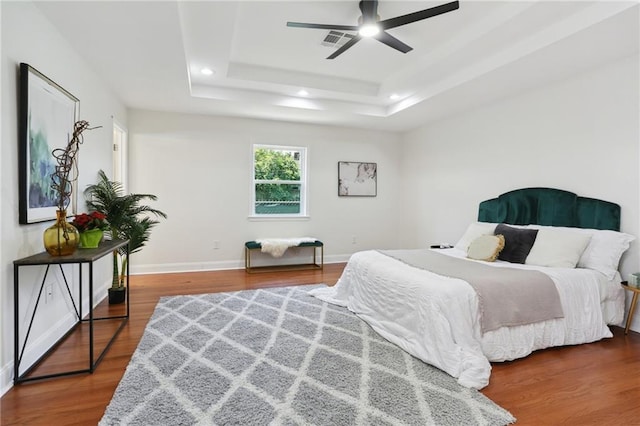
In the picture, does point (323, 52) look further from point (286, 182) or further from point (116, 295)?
point (116, 295)

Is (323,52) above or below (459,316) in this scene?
above

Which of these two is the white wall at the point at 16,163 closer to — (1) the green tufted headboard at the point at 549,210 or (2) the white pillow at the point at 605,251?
(2) the white pillow at the point at 605,251

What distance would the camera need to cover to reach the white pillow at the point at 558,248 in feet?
9.68

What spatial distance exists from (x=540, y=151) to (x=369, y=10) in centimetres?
255

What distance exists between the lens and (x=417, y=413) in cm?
176

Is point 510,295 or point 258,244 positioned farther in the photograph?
Answer: point 258,244

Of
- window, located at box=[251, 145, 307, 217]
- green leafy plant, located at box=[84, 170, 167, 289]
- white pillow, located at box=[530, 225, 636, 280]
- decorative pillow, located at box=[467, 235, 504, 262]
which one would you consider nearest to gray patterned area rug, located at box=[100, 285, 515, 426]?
green leafy plant, located at box=[84, 170, 167, 289]

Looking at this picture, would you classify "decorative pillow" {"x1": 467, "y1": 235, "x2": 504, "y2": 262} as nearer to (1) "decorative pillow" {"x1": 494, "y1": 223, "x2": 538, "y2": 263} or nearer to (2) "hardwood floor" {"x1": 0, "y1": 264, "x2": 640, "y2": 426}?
(1) "decorative pillow" {"x1": 494, "y1": 223, "x2": 538, "y2": 263}

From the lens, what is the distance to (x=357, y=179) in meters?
6.09

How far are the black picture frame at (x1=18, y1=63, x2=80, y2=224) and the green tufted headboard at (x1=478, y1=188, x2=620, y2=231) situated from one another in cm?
456

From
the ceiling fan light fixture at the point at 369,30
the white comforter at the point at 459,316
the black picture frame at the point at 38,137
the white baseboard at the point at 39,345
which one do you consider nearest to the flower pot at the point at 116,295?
the white baseboard at the point at 39,345

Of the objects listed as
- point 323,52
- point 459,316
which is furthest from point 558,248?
point 323,52

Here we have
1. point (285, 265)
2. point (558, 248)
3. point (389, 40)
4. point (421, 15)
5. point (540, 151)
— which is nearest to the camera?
point (421, 15)

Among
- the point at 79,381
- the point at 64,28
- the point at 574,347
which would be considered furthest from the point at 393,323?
the point at 64,28
